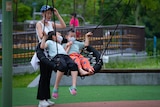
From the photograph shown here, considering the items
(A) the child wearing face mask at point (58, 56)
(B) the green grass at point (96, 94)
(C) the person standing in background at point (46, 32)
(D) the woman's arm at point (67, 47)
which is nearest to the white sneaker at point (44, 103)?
(C) the person standing in background at point (46, 32)

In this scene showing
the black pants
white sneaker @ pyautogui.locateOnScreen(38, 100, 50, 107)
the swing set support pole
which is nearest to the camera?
the swing set support pole

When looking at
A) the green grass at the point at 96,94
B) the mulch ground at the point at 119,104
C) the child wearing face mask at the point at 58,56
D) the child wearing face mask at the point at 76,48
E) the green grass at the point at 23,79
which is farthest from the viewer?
the green grass at the point at 23,79

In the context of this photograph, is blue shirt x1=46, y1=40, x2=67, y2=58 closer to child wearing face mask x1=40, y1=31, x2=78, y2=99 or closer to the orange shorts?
child wearing face mask x1=40, y1=31, x2=78, y2=99

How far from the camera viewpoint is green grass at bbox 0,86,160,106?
37.5 feet

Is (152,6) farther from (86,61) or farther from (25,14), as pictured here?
(25,14)

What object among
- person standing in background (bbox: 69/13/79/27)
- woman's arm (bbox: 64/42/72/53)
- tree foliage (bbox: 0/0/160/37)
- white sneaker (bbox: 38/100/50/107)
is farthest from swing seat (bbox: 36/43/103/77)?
tree foliage (bbox: 0/0/160/37)

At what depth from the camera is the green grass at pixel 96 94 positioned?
37.5ft

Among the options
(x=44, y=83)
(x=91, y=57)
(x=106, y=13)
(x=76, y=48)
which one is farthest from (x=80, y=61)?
(x=106, y=13)

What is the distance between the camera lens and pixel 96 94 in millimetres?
12289

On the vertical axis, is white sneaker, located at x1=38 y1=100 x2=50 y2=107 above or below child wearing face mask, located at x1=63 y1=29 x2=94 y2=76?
below

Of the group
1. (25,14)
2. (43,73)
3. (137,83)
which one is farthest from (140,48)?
(25,14)

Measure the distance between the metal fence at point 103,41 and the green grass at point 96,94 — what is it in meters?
1.45

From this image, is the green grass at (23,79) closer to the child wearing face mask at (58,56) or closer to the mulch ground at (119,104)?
the mulch ground at (119,104)

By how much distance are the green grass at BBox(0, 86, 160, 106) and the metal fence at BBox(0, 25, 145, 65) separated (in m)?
1.45
